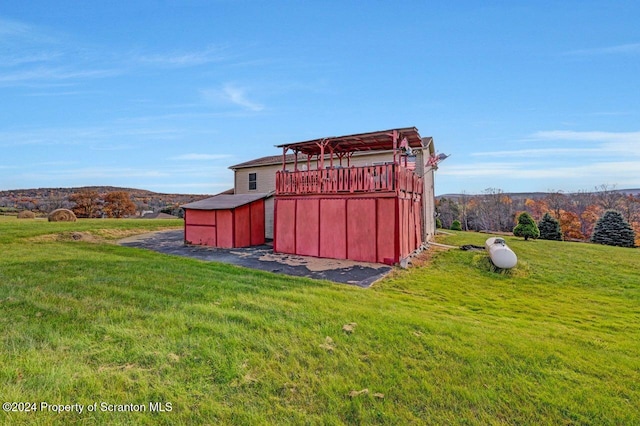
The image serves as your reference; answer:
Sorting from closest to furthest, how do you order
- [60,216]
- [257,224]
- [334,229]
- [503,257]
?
[503,257] → [334,229] → [257,224] → [60,216]

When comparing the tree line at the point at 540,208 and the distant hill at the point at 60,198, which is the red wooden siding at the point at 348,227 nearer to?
the tree line at the point at 540,208

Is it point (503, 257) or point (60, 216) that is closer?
point (503, 257)

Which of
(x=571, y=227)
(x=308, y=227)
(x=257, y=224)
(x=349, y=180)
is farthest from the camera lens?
(x=571, y=227)

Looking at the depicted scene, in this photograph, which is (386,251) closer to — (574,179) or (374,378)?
(374,378)

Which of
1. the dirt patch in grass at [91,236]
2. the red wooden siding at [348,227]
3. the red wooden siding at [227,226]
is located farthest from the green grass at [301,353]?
the dirt patch in grass at [91,236]

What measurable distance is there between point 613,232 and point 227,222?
30.0m

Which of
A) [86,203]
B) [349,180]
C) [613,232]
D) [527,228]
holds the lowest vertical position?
[613,232]

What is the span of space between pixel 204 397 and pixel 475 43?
643 inches

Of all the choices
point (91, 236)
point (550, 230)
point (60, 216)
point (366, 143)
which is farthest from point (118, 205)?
point (550, 230)

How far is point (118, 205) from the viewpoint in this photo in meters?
40.2

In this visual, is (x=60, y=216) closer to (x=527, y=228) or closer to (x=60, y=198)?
(x=60, y=198)

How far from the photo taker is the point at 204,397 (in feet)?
8.73

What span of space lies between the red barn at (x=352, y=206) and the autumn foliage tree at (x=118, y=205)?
121 ft

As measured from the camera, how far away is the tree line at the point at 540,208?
3834 cm
